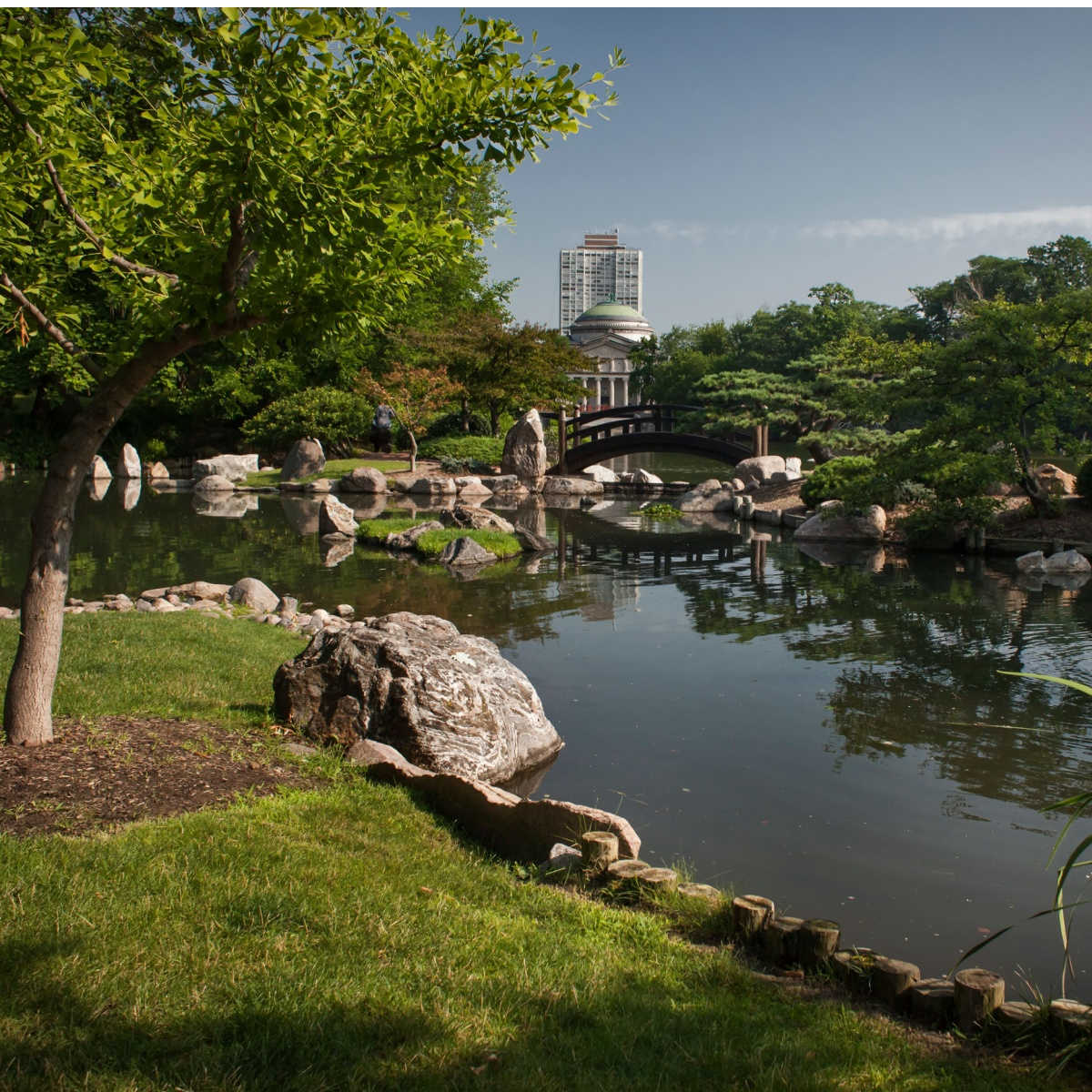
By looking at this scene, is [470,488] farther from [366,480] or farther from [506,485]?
[366,480]

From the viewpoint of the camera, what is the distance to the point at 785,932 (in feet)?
12.1

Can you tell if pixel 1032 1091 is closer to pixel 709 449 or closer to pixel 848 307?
pixel 709 449

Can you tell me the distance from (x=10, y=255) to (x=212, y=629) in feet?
14.3

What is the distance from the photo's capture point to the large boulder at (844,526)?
1986cm

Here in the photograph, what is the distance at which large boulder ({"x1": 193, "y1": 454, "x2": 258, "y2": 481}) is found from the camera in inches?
1320

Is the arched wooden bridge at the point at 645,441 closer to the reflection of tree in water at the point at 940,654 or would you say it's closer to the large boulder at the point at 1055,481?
the large boulder at the point at 1055,481

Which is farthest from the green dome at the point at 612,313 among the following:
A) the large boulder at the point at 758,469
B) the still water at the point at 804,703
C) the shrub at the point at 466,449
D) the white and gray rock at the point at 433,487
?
the still water at the point at 804,703

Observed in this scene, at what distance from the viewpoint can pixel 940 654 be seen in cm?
1009

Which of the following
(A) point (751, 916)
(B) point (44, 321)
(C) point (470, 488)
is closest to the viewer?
(A) point (751, 916)

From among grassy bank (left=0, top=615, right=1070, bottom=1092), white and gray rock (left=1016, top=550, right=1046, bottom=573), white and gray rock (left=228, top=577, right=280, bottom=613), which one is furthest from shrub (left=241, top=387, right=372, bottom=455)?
grassy bank (left=0, top=615, right=1070, bottom=1092)

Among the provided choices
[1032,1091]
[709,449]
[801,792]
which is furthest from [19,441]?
[709,449]

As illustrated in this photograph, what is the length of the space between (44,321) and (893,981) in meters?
4.65

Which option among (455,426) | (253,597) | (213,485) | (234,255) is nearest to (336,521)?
(253,597)

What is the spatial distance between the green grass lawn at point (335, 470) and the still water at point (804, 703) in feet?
48.1
